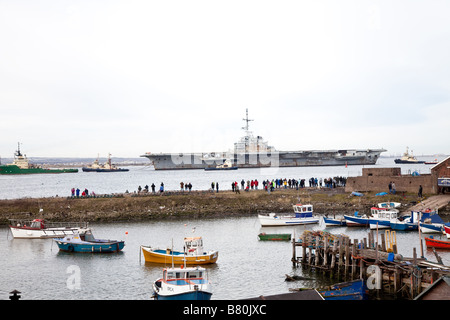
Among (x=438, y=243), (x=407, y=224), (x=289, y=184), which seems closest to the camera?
(x=438, y=243)

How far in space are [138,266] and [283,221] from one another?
15084mm

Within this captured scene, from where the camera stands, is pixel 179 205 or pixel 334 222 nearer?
pixel 334 222

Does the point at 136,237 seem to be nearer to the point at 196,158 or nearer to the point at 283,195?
the point at 283,195

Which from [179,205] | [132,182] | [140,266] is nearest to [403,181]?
[179,205]

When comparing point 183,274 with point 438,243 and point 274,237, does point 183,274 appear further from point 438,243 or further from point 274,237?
point 438,243

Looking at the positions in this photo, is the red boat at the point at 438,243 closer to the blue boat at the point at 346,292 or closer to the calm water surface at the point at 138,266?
the calm water surface at the point at 138,266

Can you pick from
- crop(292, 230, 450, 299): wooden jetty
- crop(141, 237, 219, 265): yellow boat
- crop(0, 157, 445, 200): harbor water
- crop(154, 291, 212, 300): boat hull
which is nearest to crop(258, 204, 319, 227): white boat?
crop(292, 230, 450, 299): wooden jetty

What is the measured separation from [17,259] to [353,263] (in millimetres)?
18526

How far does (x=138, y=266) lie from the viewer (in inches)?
898

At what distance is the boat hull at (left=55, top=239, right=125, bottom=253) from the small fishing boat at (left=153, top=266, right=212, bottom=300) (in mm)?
10079

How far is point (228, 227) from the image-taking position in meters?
34.2

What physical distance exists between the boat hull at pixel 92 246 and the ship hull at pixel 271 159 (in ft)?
336

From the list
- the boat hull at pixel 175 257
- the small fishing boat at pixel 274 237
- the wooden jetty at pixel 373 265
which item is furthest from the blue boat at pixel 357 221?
the boat hull at pixel 175 257

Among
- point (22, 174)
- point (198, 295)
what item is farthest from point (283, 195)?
point (22, 174)
